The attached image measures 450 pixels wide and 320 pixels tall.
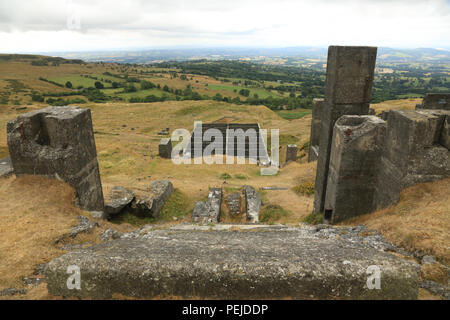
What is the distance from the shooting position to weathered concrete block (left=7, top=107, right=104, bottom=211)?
7.54 meters

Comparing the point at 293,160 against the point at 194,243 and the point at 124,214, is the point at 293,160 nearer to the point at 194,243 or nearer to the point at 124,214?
the point at 124,214

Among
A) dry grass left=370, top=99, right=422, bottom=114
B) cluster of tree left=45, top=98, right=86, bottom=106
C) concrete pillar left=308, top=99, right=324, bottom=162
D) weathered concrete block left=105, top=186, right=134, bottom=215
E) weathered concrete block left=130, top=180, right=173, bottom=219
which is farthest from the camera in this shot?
cluster of tree left=45, top=98, right=86, bottom=106

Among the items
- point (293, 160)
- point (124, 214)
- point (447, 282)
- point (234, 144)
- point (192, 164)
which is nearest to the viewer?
point (447, 282)

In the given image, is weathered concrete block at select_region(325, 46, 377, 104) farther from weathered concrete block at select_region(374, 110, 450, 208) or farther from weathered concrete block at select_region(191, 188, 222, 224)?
weathered concrete block at select_region(191, 188, 222, 224)

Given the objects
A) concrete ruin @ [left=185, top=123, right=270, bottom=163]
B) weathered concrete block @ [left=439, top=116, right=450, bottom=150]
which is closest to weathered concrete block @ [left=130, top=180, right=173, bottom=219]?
weathered concrete block @ [left=439, top=116, right=450, bottom=150]

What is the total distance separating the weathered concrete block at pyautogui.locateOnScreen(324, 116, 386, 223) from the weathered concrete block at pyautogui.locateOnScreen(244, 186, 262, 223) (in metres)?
3.46

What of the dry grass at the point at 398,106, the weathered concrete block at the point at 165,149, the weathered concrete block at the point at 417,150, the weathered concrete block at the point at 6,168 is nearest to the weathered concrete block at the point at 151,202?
→ the weathered concrete block at the point at 6,168

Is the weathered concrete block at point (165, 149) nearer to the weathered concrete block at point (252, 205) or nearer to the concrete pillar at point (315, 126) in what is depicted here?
the weathered concrete block at point (252, 205)

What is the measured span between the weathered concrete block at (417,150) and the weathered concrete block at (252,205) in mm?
5775

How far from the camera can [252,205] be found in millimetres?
12484

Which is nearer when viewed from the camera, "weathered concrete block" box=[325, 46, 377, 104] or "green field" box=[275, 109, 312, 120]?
"weathered concrete block" box=[325, 46, 377, 104]

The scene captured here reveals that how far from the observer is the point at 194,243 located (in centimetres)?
497

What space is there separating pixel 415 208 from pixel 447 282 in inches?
95.7
